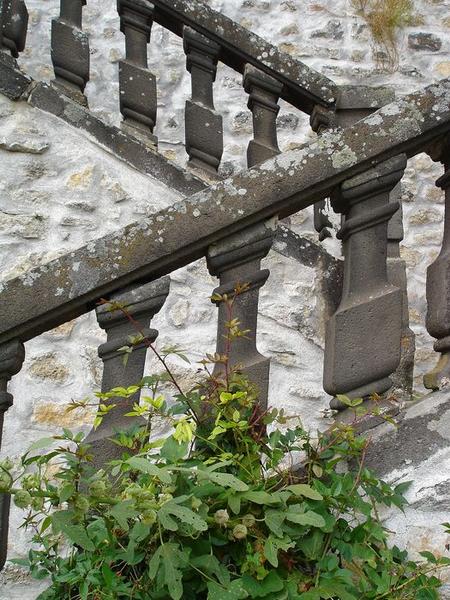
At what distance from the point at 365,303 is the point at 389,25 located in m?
4.49

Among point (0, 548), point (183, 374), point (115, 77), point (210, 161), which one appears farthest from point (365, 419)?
point (115, 77)

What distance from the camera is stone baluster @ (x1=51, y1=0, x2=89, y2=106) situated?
3551 millimetres

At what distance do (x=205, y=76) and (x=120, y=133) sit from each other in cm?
46

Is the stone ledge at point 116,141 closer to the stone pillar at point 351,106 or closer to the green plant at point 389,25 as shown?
the stone pillar at point 351,106

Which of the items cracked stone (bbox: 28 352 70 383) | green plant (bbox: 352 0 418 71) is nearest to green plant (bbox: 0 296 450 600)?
cracked stone (bbox: 28 352 70 383)

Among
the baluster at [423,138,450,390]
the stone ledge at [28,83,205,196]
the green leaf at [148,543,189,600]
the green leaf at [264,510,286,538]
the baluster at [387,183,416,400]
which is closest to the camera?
the green leaf at [148,543,189,600]

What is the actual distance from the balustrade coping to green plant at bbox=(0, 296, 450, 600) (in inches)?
9.8

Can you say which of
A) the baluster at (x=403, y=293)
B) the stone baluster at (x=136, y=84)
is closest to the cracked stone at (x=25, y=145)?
the stone baluster at (x=136, y=84)

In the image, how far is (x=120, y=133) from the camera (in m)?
3.50

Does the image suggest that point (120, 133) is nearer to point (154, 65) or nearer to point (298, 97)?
point (298, 97)

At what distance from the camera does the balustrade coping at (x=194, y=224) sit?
1.81 metres

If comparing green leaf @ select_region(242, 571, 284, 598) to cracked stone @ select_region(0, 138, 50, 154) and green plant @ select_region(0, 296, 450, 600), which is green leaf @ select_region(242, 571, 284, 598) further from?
cracked stone @ select_region(0, 138, 50, 154)

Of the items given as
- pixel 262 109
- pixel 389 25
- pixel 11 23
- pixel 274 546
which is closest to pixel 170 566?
pixel 274 546

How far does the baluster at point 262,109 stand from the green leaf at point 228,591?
8.01 ft
